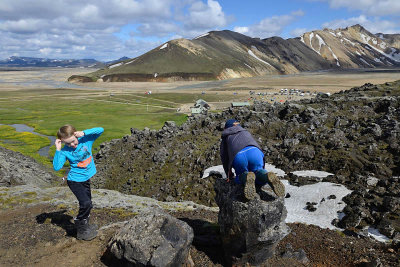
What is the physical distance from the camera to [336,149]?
28.4m

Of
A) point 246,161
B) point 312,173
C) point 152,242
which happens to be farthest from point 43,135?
point 246,161

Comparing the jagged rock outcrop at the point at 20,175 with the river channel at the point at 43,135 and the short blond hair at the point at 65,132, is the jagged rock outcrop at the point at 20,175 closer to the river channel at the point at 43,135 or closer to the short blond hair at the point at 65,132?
the river channel at the point at 43,135

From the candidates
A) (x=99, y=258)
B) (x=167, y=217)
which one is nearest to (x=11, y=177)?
(x=99, y=258)

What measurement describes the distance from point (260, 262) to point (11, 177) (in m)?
25.2

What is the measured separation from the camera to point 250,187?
30.6 ft

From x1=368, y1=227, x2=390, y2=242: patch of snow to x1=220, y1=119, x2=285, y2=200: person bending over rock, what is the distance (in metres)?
11.1

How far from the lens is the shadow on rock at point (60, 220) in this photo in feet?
41.5

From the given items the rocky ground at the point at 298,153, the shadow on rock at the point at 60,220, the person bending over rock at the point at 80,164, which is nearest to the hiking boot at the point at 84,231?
the person bending over rock at the point at 80,164

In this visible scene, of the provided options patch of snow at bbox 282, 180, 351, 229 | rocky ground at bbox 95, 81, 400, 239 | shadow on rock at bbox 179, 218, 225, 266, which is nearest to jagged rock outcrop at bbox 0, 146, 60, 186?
rocky ground at bbox 95, 81, 400, 239

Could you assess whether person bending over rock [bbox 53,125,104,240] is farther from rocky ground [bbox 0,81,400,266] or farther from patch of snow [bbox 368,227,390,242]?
patch of snow [bbox 368,227,390,242]

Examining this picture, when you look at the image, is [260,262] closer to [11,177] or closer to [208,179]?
[208,179]

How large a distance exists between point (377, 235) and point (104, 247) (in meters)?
15.4

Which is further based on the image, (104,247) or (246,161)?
(104,247)

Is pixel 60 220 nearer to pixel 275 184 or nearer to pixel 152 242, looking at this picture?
pixel 152 242
